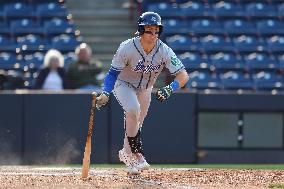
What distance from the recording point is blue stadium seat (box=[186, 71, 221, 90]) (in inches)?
592

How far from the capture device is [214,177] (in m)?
9.04

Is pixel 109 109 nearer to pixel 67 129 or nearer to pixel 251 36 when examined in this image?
pixel 67 129

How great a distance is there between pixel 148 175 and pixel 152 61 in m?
1.24

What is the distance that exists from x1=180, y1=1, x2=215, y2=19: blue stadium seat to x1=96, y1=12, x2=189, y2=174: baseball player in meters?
7.64

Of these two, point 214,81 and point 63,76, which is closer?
point 63,76

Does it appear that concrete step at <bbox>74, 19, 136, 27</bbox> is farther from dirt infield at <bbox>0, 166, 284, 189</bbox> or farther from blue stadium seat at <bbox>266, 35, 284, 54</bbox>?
dirt infield at <bbox>0, 166, 284, 189</bbox>

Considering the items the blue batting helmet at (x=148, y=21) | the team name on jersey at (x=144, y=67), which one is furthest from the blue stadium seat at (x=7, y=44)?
the blue batting helmet at (x=148, y=21)

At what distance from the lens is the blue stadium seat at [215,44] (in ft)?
52.9

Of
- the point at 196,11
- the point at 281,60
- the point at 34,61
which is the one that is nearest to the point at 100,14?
the point at 196,11

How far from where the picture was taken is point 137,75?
9125 mm

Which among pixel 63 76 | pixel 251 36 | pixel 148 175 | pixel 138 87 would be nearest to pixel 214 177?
pixel 148 175

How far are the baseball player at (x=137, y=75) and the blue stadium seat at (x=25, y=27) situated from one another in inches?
281

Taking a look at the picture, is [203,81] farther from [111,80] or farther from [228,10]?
[111,80]

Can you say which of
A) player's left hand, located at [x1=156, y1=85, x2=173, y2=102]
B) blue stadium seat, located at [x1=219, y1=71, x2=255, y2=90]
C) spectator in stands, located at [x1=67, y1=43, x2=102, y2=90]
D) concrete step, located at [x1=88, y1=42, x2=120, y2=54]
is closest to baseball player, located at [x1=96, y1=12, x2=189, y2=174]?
A: player's left hand, located at [x1=156, y1=85, x2=173, y2=102]
